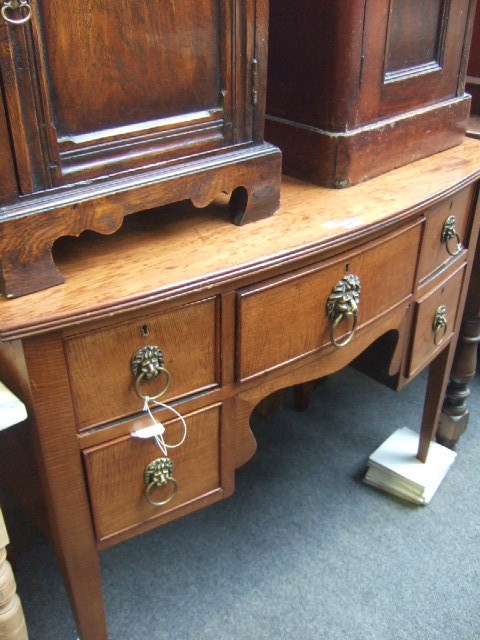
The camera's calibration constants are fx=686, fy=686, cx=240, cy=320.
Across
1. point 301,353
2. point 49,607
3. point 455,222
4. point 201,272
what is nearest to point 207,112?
point 201,272

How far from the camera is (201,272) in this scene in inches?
33.0

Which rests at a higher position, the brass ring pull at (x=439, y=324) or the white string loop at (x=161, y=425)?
the white string loop at (x=161, y=425)

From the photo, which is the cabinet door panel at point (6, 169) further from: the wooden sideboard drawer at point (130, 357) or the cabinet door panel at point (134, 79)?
the wooden sideboard drawer at point (130, 357)

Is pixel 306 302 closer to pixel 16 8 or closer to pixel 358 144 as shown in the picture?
pixel 358 144

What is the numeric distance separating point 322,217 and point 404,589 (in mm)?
804

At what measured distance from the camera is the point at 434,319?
1304 millimetres

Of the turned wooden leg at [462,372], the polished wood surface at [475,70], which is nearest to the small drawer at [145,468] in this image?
the turned wooden leg at [462,372]

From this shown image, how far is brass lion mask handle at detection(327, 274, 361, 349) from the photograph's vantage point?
1005mm

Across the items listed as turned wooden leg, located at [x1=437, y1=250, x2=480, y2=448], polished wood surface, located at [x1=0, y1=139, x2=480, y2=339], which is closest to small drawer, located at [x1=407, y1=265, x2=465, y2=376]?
turned wooden leg, located at [x1=437, y1=250, x2=480, y2=448]

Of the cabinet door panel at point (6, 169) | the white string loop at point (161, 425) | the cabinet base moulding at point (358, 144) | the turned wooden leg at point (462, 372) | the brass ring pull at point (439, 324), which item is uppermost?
the cabinet door panel at point (6, 169)

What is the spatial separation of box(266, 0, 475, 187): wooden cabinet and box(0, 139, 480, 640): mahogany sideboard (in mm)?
56

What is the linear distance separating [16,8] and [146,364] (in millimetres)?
413

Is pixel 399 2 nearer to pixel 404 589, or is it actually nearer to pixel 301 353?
pixel 301 353

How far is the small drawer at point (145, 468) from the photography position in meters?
0.89
